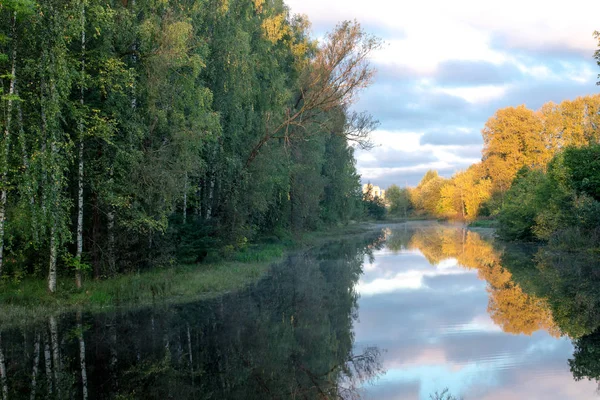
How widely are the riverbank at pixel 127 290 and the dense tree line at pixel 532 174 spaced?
55.9ft

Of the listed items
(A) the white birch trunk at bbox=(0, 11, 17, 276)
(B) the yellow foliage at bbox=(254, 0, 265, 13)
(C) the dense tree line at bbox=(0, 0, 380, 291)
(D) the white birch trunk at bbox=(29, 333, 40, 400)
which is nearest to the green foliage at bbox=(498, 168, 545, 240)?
(C) the dense tree line at bbox=(0, 0, 380, 291)

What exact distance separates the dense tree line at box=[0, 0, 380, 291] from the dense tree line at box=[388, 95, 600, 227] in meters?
12.1

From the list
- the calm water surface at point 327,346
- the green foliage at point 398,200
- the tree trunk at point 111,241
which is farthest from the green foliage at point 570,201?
the green foliage at point 398,200

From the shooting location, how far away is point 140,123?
14.5 m

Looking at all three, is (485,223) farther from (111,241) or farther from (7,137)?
(7,137)

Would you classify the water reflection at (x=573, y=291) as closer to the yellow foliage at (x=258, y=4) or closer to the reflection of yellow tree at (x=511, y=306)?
the reflection of yellow tree at (x=511, y=306)

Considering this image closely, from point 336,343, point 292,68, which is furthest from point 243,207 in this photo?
point 336,343

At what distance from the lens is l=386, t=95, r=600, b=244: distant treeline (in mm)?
24281

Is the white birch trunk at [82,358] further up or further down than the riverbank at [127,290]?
further down

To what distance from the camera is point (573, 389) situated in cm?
668

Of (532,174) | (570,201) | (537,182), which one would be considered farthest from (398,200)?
(570,201)

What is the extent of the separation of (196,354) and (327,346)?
2.41 m

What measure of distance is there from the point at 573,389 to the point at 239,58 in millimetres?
16787

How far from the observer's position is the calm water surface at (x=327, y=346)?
22.5 feet
